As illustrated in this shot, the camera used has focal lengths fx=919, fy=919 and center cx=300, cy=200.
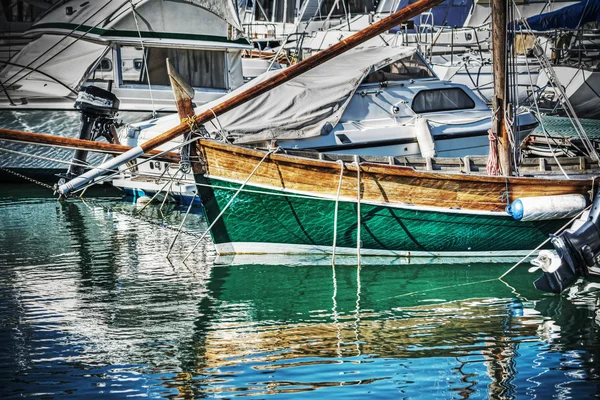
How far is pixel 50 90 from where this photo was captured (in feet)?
68.2

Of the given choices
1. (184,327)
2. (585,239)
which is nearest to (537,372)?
(585,239)

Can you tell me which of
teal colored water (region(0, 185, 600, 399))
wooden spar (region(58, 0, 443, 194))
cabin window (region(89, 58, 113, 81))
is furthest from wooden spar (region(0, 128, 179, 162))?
cabin window (region(89, 58, 113, 81))

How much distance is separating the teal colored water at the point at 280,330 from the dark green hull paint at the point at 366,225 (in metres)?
0.35

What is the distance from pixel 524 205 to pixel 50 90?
12536 millimetres

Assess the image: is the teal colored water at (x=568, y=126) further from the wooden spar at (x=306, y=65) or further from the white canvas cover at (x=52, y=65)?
the wooden spar at (x=306, y=65)

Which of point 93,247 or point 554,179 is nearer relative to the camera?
point 554,179

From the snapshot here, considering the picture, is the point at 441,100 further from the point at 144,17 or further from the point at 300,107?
the point at 144,17

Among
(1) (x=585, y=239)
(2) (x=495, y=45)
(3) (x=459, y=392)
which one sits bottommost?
(3) (x=459, y=392)

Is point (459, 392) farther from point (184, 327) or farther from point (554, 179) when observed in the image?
point (554, 179)

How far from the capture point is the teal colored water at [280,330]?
26.8ft

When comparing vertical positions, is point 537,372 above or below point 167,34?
below

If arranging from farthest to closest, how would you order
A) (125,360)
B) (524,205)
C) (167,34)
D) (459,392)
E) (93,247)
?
(167,34) < (93,247) < (524,205) < (125,360) < (459,392)

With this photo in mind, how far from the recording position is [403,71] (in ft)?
55.1

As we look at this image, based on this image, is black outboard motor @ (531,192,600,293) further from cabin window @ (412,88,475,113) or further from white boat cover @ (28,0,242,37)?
white boat cover @ (28,0,242,37)
